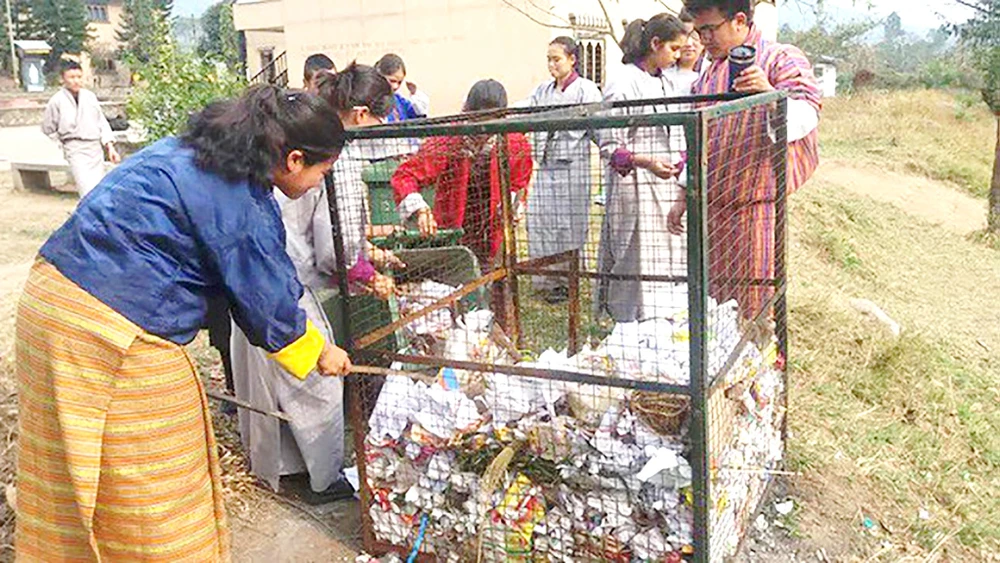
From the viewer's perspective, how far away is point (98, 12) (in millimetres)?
58438

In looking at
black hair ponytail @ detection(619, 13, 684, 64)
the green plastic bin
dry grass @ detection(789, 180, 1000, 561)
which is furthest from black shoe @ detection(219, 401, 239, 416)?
black hair ponytail @ detection(619, 13, 684, 64)

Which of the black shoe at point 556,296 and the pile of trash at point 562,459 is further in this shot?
the black shoe at point 556,296

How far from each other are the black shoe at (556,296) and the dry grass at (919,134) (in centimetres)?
1209

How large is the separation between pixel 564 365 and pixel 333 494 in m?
1.16

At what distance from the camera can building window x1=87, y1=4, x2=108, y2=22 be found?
57938 millimetres

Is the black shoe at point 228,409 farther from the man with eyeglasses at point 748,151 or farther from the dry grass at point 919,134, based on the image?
the dry grass at point 919,134

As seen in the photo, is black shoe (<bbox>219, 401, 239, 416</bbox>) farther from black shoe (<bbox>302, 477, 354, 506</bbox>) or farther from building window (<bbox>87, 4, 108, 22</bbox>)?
building window (<bbox>87, 4, 108, 22</bbox>)

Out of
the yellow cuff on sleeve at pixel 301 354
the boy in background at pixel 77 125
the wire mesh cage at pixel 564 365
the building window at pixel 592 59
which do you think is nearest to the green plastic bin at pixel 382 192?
the wire mesh cage at pixel 564 365

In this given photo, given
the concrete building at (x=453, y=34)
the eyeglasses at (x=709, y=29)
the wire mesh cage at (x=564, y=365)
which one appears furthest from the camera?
the concrete building at (x=453, y=34)

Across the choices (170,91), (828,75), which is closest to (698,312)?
(170,91)

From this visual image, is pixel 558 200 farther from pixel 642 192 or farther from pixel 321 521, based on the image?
pixel 321 521

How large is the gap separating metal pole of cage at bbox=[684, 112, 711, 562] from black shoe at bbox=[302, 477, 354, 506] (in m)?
1.47

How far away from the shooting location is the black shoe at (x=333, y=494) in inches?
132

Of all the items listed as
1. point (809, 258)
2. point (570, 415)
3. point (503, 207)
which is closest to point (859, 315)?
point (809, 258)
